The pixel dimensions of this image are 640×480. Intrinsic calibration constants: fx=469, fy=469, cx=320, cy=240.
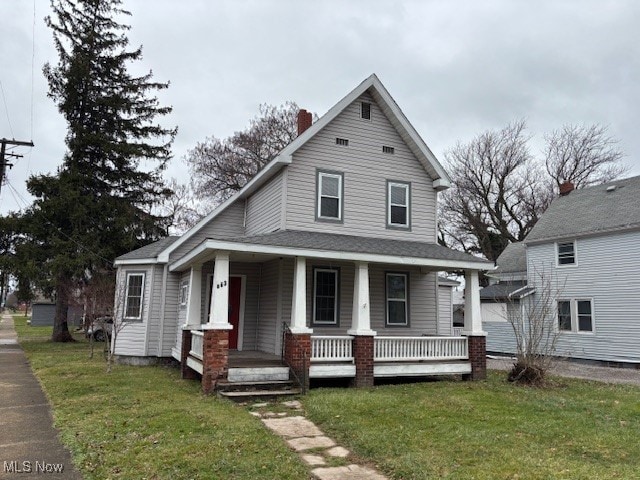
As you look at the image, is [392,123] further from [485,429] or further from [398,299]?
[485,429]

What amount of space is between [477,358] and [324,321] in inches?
161

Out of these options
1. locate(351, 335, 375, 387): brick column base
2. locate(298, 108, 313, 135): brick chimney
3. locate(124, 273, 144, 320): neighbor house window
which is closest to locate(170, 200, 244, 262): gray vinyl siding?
locate(124, 273, 144, 320): neighbor house window

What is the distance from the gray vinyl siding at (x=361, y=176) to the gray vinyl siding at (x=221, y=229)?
3521mm

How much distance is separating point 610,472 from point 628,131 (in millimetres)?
34524

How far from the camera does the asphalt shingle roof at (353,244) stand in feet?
34.6

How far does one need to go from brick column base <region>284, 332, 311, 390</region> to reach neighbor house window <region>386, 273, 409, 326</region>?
3828mm

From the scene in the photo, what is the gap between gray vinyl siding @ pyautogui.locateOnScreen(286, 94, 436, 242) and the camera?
12758 mm

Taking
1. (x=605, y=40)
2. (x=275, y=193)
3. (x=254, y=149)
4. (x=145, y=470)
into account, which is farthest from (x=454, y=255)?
(x=254, y=149)

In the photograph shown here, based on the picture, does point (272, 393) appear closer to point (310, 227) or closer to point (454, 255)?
point (310, 227)

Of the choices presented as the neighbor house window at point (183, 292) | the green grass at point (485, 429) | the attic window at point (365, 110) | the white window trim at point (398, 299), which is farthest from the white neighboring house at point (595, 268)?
the neighbor house window at point (183, 292)

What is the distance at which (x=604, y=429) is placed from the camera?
723 cm

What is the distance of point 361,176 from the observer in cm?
1352

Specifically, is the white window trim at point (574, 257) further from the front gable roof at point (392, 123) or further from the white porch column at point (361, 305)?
the white porch column at point (361, 305)

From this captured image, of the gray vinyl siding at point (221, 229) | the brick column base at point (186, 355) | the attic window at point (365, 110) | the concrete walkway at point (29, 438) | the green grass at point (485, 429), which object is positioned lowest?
the concrete walkway at point (29, 438)
